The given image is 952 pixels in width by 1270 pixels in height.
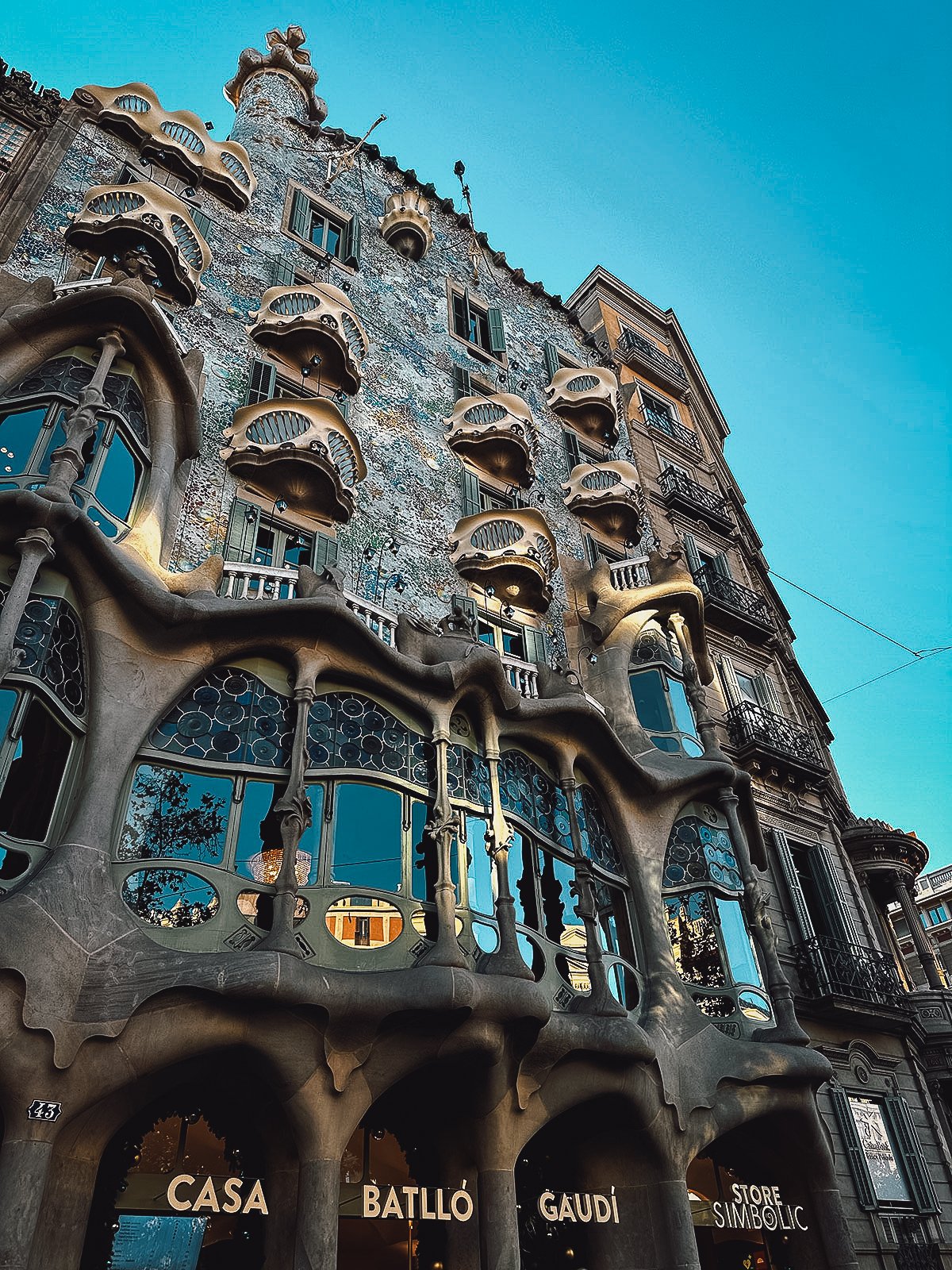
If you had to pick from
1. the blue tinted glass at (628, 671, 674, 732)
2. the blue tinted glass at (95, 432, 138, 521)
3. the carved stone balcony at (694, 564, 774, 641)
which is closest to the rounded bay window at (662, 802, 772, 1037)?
the blue tinted glass at (628, 671, 674, 732)

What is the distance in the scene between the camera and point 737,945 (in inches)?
572

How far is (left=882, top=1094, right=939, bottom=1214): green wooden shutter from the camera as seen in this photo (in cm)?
1480

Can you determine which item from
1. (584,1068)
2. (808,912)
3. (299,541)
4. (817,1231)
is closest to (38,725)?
(299,541)

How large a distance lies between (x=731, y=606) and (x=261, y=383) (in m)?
12.5

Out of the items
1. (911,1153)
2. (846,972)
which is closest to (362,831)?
(846,972)

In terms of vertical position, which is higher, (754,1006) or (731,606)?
(731,606)

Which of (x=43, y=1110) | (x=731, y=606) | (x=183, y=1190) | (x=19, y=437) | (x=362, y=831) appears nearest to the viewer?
(x=43, y=1110)

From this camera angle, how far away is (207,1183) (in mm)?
8867

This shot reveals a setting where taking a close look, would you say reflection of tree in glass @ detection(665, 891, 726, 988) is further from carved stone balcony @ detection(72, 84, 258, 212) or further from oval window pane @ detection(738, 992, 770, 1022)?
carved stone balcony @ detection(72, 84, 258, 212)

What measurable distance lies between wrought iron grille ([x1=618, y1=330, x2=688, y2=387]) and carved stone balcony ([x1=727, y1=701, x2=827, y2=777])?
1400 cm

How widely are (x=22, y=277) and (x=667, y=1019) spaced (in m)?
15.9

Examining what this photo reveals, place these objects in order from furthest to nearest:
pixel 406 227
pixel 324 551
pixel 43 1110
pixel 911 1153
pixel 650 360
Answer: pixel 650 360
pixel 406 227
pixel 324 551
pixel 911 1153
pixel 43 1110

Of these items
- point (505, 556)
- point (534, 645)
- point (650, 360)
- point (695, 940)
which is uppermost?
point (650, 360)

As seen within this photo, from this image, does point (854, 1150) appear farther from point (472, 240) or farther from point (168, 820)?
point (472, 240)
